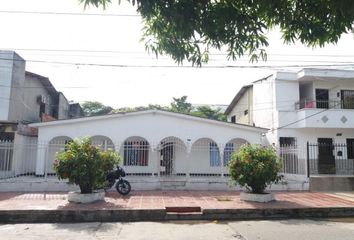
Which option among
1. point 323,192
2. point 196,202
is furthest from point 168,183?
point 323,192

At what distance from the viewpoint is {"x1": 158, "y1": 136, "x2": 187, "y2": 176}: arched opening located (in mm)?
20453

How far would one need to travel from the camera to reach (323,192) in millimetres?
15875

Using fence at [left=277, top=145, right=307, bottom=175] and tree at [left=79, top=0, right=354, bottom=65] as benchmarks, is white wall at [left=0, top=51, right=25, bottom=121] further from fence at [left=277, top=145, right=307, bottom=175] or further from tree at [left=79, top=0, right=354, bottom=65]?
tree at [left=79, top=0, right=354, bottom=65]

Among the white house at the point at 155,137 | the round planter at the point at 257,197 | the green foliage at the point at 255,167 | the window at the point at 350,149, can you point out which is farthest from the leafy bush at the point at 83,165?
the window at the point at 350,149

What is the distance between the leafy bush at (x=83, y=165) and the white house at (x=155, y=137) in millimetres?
6252

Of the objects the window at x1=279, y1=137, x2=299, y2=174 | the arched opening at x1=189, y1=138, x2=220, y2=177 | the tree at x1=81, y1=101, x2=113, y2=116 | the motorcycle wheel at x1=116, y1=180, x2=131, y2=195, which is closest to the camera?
the motorcycle wheel at x1=116, y1=180, x2=131, y2=195

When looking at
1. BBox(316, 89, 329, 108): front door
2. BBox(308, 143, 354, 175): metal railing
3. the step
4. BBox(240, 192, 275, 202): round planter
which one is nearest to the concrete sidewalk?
BBox(240, 192, 275, 202): round planter

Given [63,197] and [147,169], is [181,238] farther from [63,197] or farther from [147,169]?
[147,169]

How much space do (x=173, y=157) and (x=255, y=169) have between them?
9.06m

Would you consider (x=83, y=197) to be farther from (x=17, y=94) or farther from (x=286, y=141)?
(x=286, y=141)

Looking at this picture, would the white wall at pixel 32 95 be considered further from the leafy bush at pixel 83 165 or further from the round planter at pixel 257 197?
the round planter at pixel 257 197

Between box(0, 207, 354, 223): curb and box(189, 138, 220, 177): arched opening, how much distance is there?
1007 centimetres

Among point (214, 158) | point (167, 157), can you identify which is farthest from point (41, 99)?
point (214, 158)

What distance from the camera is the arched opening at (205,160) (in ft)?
69.6
